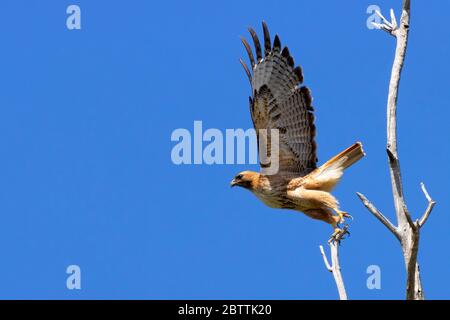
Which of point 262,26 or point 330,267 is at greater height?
point 262,26

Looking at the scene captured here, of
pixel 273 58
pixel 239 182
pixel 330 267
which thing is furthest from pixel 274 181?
pixel 330 267

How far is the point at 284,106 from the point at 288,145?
0.35m

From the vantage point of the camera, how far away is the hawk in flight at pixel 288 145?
9578 millimetres

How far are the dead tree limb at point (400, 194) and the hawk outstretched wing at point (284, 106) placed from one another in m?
1.78

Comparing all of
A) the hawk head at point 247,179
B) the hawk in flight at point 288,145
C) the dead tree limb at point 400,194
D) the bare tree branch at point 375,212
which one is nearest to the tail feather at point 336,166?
the hawk in flight at point 288,145

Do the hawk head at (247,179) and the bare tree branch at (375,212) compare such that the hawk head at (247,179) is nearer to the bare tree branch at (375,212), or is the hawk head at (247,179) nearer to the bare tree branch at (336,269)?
the bare tree branch at (336,269)

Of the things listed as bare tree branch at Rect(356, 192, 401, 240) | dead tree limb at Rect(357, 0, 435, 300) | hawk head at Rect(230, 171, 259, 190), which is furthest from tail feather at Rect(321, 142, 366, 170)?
bare tree branch at Rect(356, 192, 401, 240)

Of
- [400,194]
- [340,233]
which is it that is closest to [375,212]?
[400,194]

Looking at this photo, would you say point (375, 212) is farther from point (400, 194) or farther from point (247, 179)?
point (247, 179)
